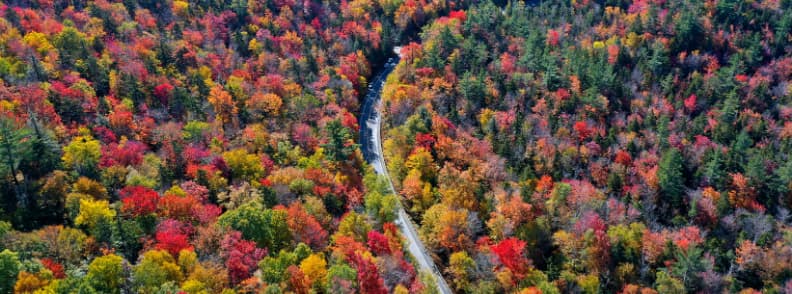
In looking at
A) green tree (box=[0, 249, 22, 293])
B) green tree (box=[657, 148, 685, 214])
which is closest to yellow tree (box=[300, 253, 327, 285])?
green tree (box=[0, 249, 22, 293])

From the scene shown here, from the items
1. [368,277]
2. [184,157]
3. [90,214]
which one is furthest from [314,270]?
[184,157]

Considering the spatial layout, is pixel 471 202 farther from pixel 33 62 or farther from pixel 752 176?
pixel 33 62

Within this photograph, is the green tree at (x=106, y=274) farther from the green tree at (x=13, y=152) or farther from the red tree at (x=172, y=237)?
the green tree at (x=13, y=152)

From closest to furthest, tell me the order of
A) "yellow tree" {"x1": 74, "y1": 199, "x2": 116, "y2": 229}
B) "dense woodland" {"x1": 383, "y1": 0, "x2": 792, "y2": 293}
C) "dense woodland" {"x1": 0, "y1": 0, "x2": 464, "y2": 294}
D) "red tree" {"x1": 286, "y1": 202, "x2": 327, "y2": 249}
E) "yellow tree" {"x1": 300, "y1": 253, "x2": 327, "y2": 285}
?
"dense woodland" {"x1": 0, "y1": 0, "x2": 464, "y2": 294}
"yellow tree" {"x1": 74, "y1": 199, "x2": 116, "y2": 229}
"yellow tree" {"x1": 300, "y1": 253, "x2": 327, "y2": 285}
"red tree" {"x1": 286, "y1": 202, "x2": 327, "y2": 249}
"dense woodland" {"x1": 383, "y1": 0, "x2": 792, "y2": 293}

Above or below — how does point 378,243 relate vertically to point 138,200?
below

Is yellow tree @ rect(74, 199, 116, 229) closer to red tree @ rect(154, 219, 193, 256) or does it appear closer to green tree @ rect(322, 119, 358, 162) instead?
red tree @ rect(154, 219, 193, 256)

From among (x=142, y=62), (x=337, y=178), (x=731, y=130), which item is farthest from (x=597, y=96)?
(x=142, y=62)

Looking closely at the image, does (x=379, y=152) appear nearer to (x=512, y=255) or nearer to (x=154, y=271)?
(x=512, y=255)
